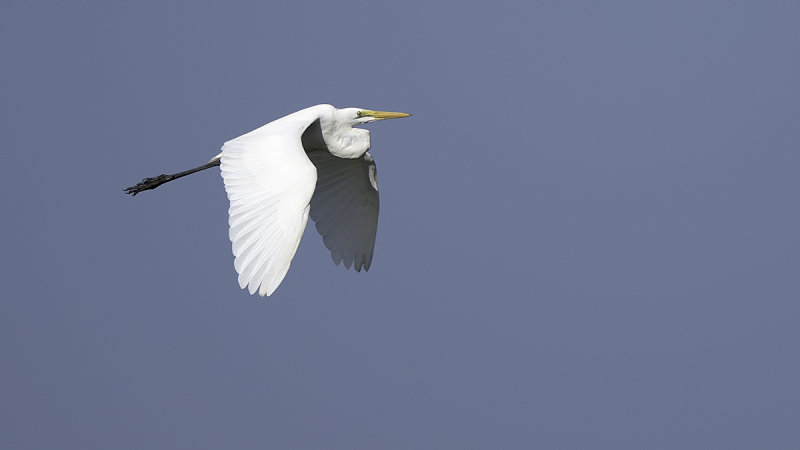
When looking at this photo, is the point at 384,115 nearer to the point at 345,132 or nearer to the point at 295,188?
the point at 345,132

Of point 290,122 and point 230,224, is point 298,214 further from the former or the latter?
point 290,122

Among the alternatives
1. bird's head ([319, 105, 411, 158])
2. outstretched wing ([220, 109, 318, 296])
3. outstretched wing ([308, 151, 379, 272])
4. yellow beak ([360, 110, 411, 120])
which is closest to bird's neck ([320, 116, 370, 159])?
bird's head ([319, 105, 411, 158])

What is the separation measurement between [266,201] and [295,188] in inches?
11.5

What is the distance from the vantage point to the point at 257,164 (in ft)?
34.5

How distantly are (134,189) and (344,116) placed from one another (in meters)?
2.96

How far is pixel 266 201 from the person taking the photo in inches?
392

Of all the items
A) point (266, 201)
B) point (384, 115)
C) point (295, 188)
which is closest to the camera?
point (266, 201)

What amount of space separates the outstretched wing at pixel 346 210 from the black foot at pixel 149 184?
1834mm

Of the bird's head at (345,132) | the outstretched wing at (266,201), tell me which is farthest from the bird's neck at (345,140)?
the outstretched wing at (266,201)

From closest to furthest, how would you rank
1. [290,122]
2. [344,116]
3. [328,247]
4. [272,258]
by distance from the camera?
[272,258] → [290,122] → [344,116] → [328,247]

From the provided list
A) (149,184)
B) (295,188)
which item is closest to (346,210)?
(149,184)

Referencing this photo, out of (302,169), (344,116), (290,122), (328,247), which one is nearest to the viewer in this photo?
(302,169)

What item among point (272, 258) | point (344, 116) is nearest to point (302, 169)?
point (272, 258)

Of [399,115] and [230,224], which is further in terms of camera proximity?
[399,115]
